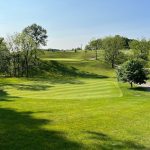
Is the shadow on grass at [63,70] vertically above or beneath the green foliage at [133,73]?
beneath

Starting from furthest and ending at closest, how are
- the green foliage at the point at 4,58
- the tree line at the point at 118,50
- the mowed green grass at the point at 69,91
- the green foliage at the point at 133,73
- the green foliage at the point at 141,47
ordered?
the green foliage at the point at 141,47 → the tree line at the point at 118,50 → the green foliage at the point at 4,58 → the green foliage at the point at 133,73 → the mowed green grass at the point at 69,91

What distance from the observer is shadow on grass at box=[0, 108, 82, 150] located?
16.1 metres

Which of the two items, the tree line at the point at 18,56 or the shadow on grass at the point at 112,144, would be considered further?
the tree line at the point at 18,56

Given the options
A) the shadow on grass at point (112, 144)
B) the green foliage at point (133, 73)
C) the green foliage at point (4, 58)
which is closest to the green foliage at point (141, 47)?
the green foliage at point (4, 58)

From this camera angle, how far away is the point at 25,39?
307 feet

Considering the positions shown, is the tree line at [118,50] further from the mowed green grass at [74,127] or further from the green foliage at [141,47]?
the mowed green grass at [74,127]

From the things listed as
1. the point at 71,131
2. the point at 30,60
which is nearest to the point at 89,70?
the point at 30,60

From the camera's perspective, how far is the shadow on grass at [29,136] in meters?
16.1

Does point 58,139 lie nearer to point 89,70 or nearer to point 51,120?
point 51,120

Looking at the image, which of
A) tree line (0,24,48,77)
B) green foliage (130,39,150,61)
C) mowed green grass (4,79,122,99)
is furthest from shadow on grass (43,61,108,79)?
mowed green grass (4,79,122,99)

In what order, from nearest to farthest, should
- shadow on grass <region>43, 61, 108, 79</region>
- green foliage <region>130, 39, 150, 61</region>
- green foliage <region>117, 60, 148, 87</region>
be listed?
green foliage <region>117, 60, 148, 87</region> < shadow on grass <region>43, 61, 108, 79</region> < green foliage <region>130, 39, 150, 61</region>

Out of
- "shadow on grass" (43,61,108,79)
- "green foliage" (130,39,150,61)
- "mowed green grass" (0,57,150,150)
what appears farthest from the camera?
"green foliage" (130,39,150,61)

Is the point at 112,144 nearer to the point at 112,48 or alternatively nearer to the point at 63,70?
the point at 63,70

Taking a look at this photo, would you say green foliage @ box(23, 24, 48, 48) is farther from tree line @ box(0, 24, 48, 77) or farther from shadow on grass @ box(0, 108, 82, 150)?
shadow on grass @ box(0, 108, 82, 150)
